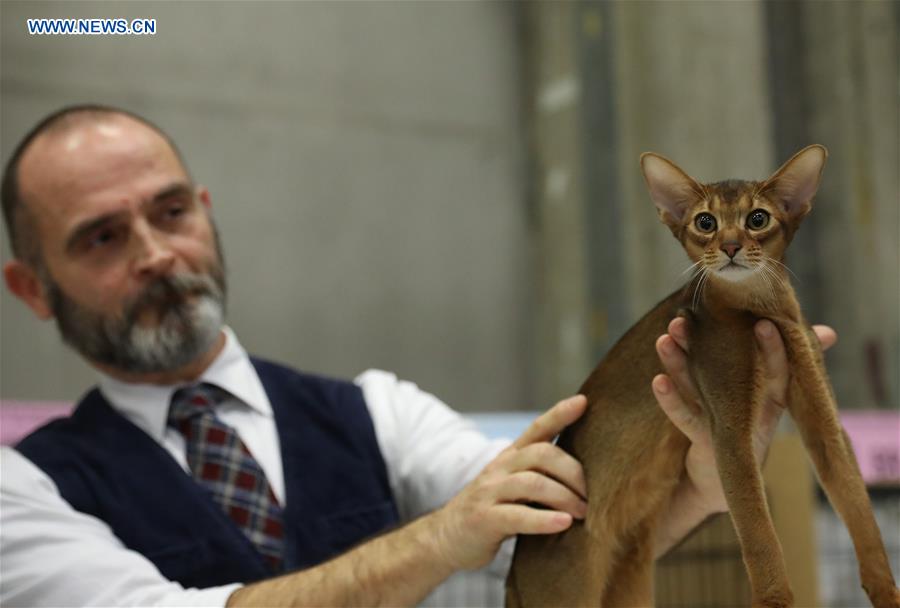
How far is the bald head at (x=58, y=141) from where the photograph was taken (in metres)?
1.10

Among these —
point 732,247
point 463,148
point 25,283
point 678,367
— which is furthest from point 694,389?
point 25,283

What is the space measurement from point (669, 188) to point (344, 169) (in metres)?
0.61

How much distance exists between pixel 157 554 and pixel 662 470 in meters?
0.68

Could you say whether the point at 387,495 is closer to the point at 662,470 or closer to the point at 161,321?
the point at 161,321

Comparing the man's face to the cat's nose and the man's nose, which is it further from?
the cat's nose

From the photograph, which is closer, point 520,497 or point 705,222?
point 705,222

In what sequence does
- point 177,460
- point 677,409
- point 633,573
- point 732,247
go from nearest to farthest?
point 732,247 < point 677,409 < point 633,573 < point 177,460

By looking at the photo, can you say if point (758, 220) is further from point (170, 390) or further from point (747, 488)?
point (170, 390)

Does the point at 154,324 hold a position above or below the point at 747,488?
above

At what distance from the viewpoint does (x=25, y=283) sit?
3.91 feet

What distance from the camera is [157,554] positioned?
1.16m

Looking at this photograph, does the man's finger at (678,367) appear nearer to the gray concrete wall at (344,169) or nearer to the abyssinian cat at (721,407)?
the abyssinian cat at (721,407)

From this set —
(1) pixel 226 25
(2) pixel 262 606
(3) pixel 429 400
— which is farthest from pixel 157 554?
(1) pixel 226 25

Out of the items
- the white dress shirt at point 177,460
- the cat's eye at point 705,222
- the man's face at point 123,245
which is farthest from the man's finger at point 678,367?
the man's face at point 123,245
